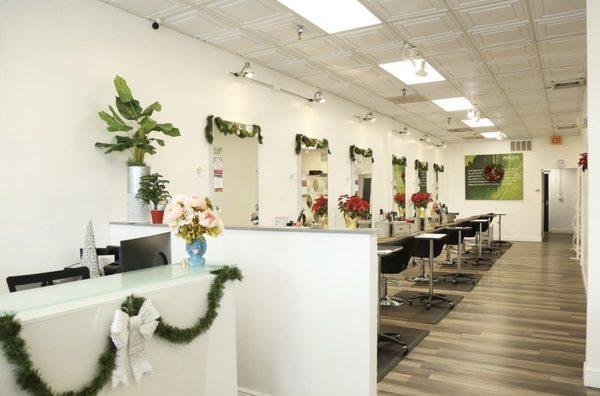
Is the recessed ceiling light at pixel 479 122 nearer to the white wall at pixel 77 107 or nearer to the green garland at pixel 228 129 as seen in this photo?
the green garland at pixel 228 129

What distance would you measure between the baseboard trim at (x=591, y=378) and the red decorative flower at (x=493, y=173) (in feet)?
38.4

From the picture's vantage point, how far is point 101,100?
413 cm

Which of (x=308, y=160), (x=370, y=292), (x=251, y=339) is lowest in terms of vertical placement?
(x=251, y=339)

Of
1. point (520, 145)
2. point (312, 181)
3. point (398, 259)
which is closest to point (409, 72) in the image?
point (312, 181)

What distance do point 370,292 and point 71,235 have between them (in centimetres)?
260

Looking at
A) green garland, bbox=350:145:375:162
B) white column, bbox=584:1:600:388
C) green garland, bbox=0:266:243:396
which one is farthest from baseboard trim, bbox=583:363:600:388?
green garland, bbox=350:145:375:162

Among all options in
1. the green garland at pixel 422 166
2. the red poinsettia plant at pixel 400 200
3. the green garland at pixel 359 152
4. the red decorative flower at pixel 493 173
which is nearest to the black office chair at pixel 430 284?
the green garland at pixel 359 152

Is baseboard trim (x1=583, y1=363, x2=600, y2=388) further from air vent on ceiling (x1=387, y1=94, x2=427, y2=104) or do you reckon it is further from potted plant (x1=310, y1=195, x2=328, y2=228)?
air vent on ceiling (x1=387, y1=94, x2=427, y2=104)

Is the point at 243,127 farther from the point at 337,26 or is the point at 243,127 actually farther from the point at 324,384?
the point at 324,384

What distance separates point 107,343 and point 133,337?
11cm

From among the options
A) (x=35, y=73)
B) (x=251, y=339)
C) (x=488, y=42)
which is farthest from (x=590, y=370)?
(x=35, y=73)

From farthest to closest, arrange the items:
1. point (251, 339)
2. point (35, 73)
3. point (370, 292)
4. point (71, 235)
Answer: point (71, 235), point (35, 73), point (251, 339), point (370, 292)

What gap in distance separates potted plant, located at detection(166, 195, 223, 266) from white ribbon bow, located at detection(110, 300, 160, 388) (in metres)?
0.65

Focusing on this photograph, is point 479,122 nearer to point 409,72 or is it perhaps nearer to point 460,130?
point 460,130
